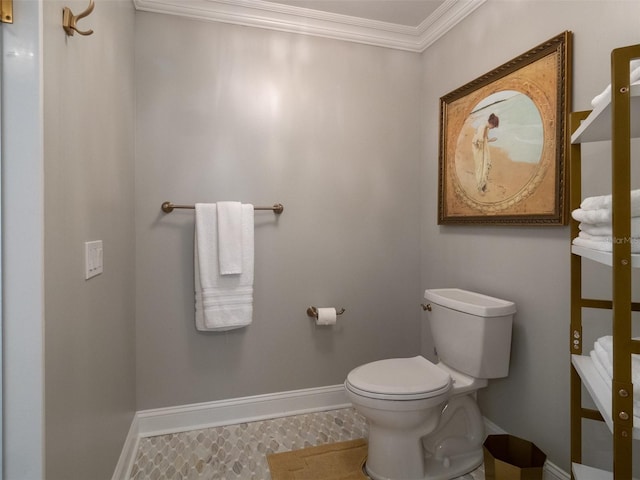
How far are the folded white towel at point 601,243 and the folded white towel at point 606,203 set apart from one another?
0.21 ft

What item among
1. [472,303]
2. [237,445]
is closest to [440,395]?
[472,303]

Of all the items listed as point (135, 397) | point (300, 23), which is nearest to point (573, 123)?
point (300, 23)

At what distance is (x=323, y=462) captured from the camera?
5.64ft

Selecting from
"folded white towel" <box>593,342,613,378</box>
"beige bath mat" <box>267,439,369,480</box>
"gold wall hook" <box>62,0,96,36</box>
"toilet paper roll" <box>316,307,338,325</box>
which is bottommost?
"beige bath mat" <box>267,439,369,480</box>

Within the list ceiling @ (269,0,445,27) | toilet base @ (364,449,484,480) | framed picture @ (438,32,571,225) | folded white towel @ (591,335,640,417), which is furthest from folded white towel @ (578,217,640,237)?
ceiling @ (269,0,445,27)

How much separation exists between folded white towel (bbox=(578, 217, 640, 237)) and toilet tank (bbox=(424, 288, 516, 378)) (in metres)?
0.61

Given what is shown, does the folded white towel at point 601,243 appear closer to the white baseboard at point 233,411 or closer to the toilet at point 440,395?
the toilet at point 440,395

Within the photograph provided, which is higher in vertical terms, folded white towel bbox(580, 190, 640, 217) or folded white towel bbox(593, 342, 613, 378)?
folded white towel bbox(580, 190, 640, 217)

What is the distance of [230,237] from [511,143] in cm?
146

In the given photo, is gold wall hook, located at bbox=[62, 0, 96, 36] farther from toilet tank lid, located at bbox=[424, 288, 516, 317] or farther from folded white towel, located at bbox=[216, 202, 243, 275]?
toilet tank lid, located at bbox=[424, 288, 516, 317]

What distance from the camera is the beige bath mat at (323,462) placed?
64.1 inches

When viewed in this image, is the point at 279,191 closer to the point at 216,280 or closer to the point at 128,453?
the point at 216,280

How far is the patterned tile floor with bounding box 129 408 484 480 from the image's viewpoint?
165 centimetres

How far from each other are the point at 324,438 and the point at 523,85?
1978mm
